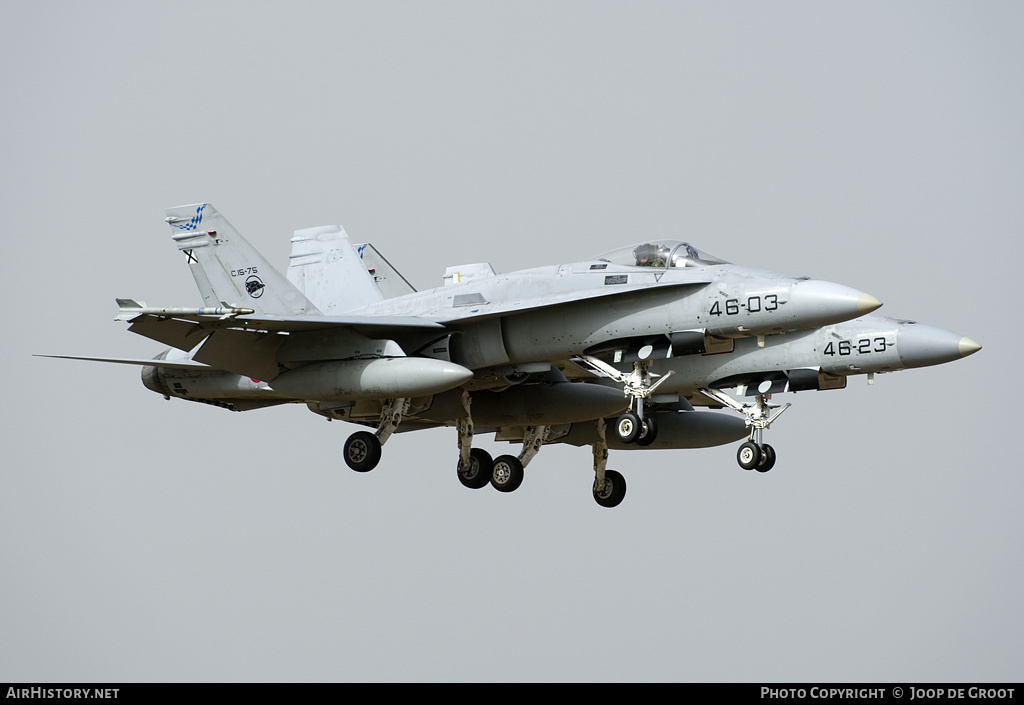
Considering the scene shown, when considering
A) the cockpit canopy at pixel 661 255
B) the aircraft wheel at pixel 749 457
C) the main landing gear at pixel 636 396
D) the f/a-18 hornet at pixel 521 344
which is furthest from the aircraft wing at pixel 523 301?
the aircraft wheel at pixel 749 457

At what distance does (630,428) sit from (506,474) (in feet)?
16.8

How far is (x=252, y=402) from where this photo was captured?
2611 cm

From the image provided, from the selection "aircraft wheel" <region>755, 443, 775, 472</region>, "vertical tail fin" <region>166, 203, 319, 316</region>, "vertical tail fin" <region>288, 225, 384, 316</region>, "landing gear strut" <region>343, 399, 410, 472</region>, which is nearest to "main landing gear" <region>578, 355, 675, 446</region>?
"aircraft wheel" <region>755, 443, 775, 472</region>

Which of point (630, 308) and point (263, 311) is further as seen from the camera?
point (263, 311)

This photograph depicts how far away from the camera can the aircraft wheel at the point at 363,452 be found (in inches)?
941

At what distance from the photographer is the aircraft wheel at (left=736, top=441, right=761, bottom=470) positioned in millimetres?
23344

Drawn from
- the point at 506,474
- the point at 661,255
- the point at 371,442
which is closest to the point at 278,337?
the point at 371,442

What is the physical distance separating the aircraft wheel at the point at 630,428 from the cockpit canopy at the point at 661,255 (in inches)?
87.7

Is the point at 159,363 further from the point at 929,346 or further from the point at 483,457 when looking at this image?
the point at 929,346
